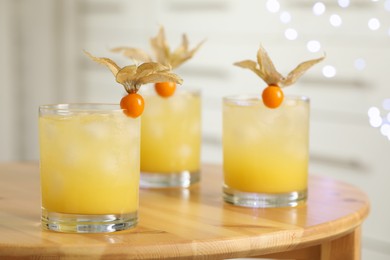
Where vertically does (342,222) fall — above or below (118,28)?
below

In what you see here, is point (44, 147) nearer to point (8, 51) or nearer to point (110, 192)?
point (110, 192)

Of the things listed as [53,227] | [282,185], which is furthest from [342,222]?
[53,227]

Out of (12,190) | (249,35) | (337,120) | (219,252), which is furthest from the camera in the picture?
(249,35)

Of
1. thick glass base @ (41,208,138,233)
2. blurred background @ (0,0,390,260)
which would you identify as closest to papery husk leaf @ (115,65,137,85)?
thick glass base @ (41,208,138,233)

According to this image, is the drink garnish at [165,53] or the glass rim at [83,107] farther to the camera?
the drink garnish at [165,53]

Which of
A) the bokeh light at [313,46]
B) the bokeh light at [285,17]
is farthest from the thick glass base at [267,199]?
the bokeh light at [285,17]

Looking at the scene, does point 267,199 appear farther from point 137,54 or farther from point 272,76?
point 137,54

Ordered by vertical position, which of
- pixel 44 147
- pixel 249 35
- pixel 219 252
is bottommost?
pixel 219 252

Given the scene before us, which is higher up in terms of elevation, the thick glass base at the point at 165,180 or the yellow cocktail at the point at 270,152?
the yellow cocktail at the point at 270,152

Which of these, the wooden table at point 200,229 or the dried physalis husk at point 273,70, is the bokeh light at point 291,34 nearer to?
the wooden table at point 200,229
